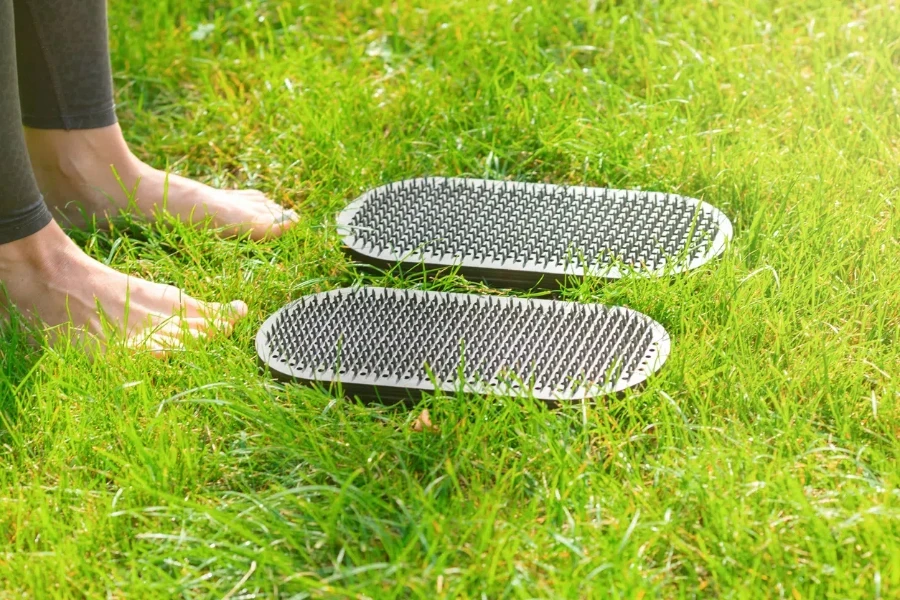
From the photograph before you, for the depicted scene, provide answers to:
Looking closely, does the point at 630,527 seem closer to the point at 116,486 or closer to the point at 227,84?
the point at 116,486

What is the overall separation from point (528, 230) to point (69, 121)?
2.78 feet

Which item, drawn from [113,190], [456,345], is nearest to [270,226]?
[113,190]

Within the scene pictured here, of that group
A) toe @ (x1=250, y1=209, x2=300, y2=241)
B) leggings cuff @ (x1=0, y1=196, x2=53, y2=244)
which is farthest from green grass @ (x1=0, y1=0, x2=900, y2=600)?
leggings cuff @ (x1=0, y1=196, x2=53, y2=244)

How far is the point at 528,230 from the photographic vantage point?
1.93 meters

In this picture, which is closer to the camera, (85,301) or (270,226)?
(85,301)

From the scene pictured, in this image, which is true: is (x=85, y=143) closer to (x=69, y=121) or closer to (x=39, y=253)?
(x=69, y=121)

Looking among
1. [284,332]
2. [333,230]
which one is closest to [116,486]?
[284,332]

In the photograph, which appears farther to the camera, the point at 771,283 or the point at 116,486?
the point at 771,283

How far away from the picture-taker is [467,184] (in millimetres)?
2096

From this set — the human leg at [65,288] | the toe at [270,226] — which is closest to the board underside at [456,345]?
the human leg at [65,288]

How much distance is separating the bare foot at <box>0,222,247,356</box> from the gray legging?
0.04m

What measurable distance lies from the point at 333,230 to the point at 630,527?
0.92 meters

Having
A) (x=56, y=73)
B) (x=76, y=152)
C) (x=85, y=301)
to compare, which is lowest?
(x=85, y=301)

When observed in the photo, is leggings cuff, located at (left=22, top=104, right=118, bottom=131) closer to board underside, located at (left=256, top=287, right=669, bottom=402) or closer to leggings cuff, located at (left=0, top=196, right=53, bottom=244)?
leggings cuff, located at (left=0, top=196, right=53, bottom=244)
